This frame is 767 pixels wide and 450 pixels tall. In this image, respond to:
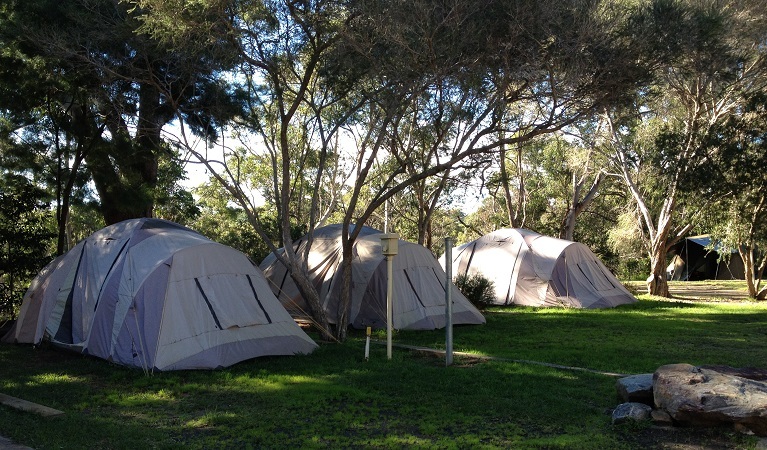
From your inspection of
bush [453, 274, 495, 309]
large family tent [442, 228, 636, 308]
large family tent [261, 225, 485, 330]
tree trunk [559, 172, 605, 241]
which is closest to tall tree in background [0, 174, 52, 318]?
large family tent [261, 225, 485, 330]

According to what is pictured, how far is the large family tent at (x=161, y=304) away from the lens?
30.3 ft

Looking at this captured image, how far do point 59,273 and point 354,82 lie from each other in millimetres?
5910

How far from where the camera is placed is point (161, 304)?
30.6ft

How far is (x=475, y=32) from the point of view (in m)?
10.0

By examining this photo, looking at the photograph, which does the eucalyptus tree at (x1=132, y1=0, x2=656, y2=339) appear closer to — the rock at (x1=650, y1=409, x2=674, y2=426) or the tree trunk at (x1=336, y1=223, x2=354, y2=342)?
the tree trunk at (x1=336, y1=223, x2=354, y2=342)

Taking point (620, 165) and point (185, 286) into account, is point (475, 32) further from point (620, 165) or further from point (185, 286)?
point (620, 165)

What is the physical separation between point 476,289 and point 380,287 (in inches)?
192

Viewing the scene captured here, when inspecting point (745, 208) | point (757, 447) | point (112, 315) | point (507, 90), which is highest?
point (507, 90)

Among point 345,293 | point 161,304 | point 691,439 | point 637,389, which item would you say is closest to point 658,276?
point 345,293

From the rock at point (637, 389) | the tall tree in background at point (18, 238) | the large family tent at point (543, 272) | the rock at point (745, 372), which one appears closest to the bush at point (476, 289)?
the large family tent at point (543, 272)

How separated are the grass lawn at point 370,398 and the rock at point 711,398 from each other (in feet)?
0.48

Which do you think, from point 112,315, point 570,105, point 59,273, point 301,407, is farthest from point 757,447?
point 59,273

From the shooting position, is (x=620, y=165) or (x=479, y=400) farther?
(x=620, y=165)

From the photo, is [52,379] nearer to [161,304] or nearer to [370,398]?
[161,304]
